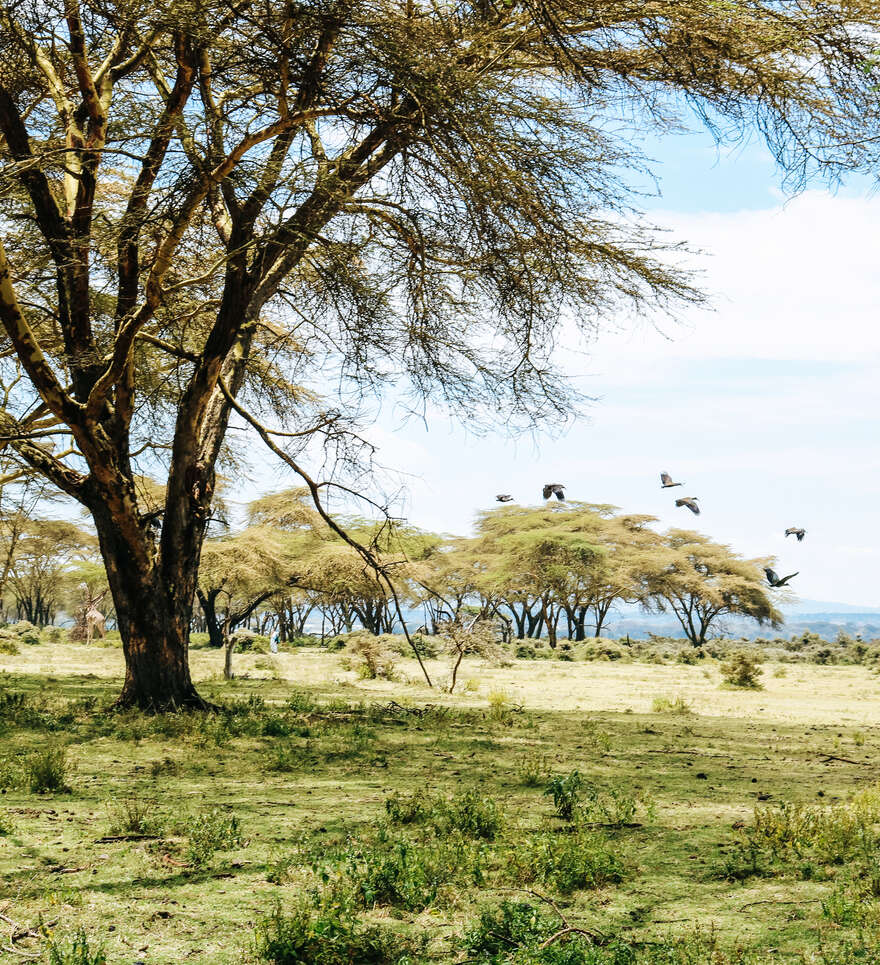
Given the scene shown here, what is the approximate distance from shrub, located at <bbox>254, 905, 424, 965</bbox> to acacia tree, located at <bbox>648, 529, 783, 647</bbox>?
40.8 m

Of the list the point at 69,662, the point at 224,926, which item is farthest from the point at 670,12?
the point at 69,662

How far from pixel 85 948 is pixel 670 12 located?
641 centimetres

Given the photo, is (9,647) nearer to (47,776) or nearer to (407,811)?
(47,776)

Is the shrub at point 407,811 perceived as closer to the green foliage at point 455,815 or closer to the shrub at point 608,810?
the green foliage at point 455,815

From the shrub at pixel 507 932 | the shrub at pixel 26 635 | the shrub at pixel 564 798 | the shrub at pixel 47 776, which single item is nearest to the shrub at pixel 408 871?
the shrub at pixel 507 932

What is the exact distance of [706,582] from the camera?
44375 millimetres

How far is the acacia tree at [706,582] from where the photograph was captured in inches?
1716

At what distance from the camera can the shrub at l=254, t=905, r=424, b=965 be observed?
131 inches

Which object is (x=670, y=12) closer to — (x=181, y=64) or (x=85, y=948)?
(x=181, y=64)

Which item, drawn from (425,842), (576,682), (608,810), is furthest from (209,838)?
(576,682)

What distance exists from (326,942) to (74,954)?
895 mm

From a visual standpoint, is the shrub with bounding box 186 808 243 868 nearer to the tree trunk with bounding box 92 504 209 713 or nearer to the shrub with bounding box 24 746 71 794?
the shrub with bounding box 24 746 71 794

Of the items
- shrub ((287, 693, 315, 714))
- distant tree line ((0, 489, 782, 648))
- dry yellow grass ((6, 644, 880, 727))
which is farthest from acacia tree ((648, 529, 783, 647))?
shrub ((287, 693, 315, 714))

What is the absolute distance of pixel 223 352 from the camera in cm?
1006
